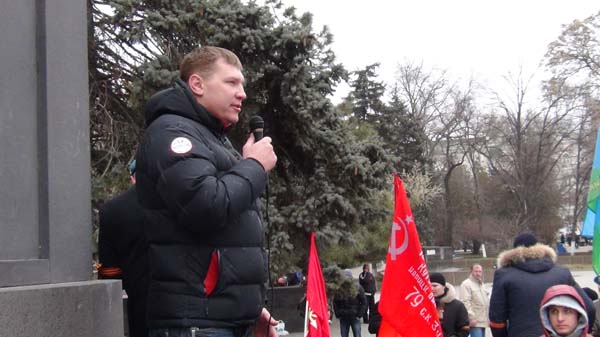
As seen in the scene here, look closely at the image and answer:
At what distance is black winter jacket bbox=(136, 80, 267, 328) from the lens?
278 cm

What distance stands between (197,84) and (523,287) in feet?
15.9

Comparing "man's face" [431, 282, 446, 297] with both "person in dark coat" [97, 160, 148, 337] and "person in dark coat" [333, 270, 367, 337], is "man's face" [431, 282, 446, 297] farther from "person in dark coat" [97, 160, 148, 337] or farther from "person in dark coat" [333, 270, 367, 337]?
"person in dark coat" [333, 270, 367, 337]

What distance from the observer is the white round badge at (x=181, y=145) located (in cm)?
284

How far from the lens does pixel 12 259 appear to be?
3.12 meters

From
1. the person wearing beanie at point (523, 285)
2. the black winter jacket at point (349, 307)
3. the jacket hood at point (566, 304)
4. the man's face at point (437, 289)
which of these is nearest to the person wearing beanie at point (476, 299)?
the man's face at point (437, 289)

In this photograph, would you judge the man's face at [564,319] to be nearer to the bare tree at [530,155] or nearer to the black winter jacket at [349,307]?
the black winter jacket at [349,307]

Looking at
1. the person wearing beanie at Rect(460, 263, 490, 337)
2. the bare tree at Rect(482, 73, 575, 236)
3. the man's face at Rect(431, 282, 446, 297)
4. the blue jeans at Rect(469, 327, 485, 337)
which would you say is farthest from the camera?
the bare tree at Rect(482, 73, 575, 236)

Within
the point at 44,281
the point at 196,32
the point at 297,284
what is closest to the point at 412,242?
the point at 44,281

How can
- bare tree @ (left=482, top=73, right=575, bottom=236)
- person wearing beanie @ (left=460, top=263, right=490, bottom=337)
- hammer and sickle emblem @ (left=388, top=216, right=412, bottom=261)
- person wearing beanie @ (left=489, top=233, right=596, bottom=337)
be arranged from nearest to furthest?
person wearing beanie @ (left=489, top=233, right=596, bottom=337) < hammer and sickle emblem @ (left=388, top=216, right=412, bottom=261) < person wearing beanie @ (left=460, top=263, right=490, bottom=337) < bare tree @ (left=482, top=73, right=575, bottom=236)

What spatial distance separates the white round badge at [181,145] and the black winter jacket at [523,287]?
16.4 feet

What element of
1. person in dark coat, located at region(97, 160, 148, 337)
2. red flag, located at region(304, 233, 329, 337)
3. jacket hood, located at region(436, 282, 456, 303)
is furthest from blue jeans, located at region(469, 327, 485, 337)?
person in dark coat, located at region(97, 160, 148, 337)

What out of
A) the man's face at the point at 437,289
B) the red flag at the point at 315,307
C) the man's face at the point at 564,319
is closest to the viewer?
the man's face at the point at 564,319

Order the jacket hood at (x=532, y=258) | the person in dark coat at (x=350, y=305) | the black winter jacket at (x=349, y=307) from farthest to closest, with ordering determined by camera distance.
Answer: the black winter jacket at (x=349, y=307) < the person in dark coat at (x=350, y=305) < the jacket hood at (x=532, y=258)

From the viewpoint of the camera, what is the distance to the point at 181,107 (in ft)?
10.1
